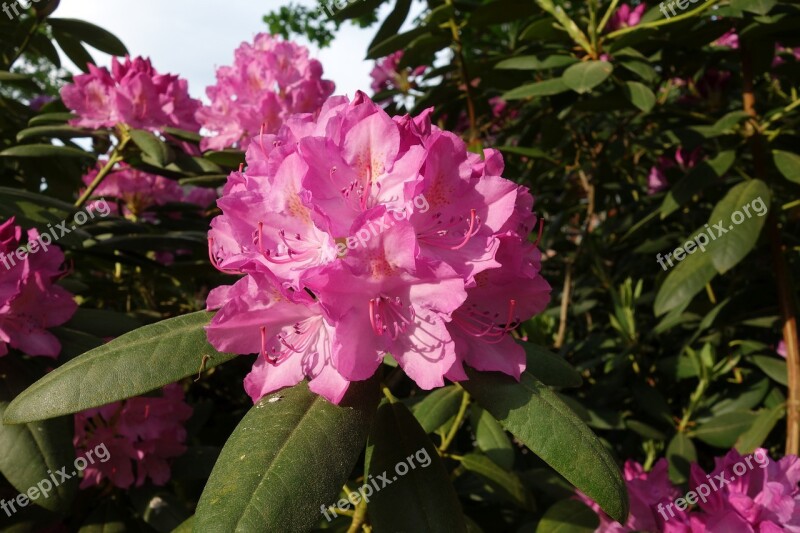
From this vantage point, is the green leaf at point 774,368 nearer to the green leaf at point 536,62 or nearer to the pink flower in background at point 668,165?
the pink flower in background at point 668,165

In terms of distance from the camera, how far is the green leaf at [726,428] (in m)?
1.90

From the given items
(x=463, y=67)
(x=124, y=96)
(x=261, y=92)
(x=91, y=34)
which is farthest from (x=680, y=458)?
(x=91, y=34)

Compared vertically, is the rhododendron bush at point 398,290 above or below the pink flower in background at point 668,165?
above

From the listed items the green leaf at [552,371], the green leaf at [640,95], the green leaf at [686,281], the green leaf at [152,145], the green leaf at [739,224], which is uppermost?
the green leaf at [152,145]

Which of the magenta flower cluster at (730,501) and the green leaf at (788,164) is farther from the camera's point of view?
the green leaf at (788,164)

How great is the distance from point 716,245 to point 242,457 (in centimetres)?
132

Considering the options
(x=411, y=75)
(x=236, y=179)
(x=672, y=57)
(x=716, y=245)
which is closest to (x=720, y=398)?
(x=716, y=245)

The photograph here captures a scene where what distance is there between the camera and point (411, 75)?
10.6ft

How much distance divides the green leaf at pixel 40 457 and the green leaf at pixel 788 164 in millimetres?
1703

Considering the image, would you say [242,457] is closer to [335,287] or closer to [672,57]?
[335,287]

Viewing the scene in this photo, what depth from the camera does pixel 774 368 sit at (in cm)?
194

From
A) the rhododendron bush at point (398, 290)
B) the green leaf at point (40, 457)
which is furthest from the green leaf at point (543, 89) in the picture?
the green leaf at point (40, 457)

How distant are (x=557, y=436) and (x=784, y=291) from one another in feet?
4.16

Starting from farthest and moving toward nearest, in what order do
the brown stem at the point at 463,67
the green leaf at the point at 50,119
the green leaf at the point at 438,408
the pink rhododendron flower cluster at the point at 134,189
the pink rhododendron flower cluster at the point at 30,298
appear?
the pink rhododendron flower cluster at the point at 134,189 → the brown stem at the point at 463,67 → the green leaf at the point at 50,119 → the green leaf at the point at 438,408 → the pink rhododendron flower cluster at the point at 30,298
